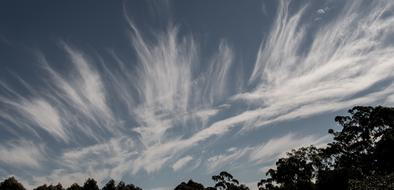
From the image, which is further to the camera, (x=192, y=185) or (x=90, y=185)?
(x=192, y=185)

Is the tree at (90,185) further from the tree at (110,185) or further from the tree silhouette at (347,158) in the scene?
the tree silhouette at (347,158)

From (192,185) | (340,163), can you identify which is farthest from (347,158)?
(192,185)

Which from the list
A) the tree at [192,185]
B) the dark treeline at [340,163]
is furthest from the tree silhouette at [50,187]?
the tree at [192,185]

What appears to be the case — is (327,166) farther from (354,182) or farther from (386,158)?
(354,182)

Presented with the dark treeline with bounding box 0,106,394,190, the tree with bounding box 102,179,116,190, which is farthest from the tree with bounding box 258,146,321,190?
the tree with bounding box 102,179,116,190

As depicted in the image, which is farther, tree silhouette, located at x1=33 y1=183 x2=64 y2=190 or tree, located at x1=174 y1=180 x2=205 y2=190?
tree, located at x1=174 y1=180 x2=205 y2=190

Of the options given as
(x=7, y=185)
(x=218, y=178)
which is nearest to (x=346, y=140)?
(x=218, y=178)

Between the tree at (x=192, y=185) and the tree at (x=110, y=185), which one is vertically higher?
the tree at (x=192, y=185)

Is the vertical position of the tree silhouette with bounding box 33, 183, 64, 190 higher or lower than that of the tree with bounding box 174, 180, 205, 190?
Answer: lower

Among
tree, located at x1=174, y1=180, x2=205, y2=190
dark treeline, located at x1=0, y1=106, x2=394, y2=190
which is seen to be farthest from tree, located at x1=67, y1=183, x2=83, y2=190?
tree, located at x1=174, y1=180, x2=205, y2=190

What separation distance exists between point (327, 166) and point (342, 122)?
38.9 ft

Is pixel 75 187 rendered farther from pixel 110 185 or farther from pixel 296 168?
pixel 296 168

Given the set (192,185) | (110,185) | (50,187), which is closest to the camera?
(50,187)

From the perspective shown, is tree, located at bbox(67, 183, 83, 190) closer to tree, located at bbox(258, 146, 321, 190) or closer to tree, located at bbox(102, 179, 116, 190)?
tree, located at bbox(102, 179, 116, 190)
